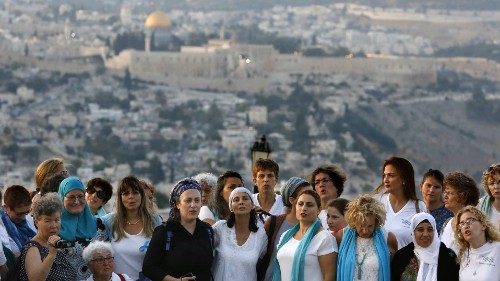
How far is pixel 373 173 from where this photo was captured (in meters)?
76.4

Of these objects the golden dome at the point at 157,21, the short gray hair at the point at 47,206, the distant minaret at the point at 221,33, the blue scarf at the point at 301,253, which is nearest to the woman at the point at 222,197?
the blue scarf at the point at 301,253

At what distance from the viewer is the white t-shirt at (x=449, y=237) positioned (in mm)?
8562

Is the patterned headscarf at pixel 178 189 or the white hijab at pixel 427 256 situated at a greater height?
the patterned headscarf at pixel 178 189

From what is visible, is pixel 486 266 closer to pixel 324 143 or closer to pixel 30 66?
pixel 324 143

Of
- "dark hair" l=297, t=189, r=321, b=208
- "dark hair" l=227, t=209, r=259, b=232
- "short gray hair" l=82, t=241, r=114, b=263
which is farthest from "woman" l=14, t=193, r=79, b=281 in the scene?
"dark hair" l=297, t=189, r=321, b=208

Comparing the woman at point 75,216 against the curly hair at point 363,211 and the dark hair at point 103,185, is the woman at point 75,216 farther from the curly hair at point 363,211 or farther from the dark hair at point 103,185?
the curly hair at point 363,211

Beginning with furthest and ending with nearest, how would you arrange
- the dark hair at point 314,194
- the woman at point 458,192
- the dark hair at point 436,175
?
the dark hair at point 436,175 → the woman at point 458,192 → the dark hair at point 314,194

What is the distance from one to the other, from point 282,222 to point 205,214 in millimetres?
645

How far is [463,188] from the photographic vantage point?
895cm

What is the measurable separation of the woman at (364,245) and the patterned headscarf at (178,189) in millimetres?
719

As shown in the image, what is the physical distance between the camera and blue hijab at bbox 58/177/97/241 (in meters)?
8.72

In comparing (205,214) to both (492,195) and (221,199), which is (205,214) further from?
(492,195)

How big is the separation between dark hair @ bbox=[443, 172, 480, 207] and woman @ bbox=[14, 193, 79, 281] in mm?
1872

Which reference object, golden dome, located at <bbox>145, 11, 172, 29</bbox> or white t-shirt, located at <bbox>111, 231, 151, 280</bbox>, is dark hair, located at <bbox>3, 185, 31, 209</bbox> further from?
golden dome, located at <bbox>145, 11, 172, 29</bbox>
